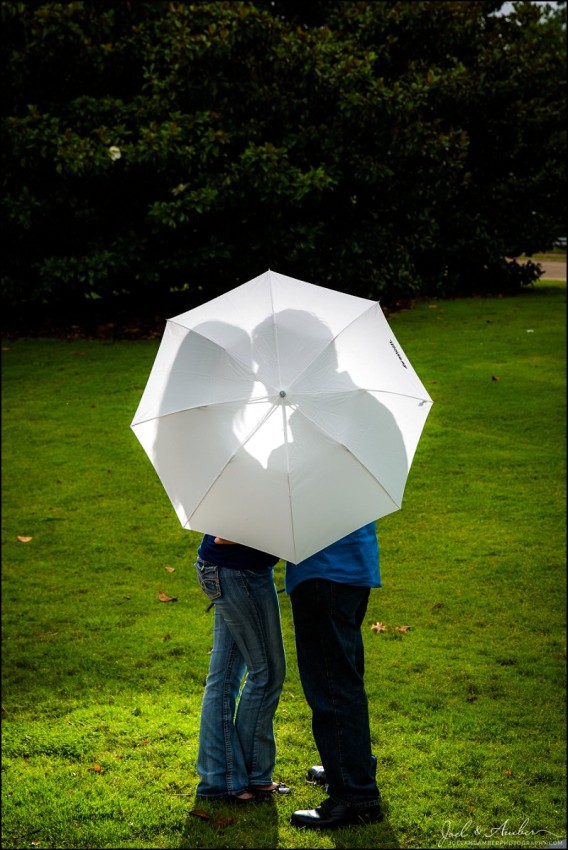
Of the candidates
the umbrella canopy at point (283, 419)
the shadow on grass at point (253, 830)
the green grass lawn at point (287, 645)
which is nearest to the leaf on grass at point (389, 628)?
the green grass lawn at point (287, 645)

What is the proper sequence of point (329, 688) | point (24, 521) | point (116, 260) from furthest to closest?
point (116, 260)
point (24, 521)
point (329, 688)

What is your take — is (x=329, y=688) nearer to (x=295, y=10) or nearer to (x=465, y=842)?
(x=465, y=842)

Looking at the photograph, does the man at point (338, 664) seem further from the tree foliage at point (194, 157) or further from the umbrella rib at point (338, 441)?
the tree foliage at point (194, 157)

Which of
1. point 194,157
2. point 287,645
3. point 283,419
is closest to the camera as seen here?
point 283,419

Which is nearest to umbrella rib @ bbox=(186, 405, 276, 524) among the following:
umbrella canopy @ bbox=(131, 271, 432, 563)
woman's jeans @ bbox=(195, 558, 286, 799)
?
umbrella canopy @ bbox=(131, 271, 432, 563)

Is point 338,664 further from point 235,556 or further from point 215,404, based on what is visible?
point 215,404

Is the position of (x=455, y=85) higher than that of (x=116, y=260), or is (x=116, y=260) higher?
(x=455, y=85)

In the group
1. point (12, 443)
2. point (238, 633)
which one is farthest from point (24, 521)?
point (238, 633)

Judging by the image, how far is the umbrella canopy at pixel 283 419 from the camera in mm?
2883

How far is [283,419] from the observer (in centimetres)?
287

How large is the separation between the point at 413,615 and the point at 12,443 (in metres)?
4.97

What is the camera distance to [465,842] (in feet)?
11.6

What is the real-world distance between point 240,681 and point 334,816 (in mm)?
660

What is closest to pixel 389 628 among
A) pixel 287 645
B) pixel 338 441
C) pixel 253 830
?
pixel 287 645
